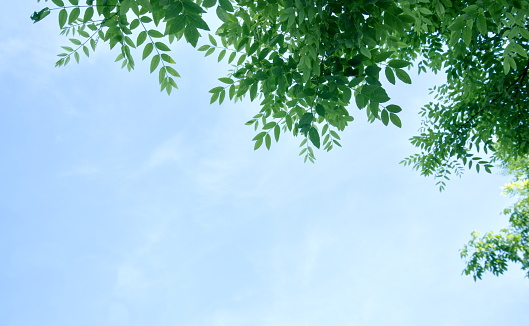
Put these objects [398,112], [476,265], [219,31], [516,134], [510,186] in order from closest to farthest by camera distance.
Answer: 1. [398,112]
2. [219,31]
3. [516,134]
4. [476,265]
5. [510,186]

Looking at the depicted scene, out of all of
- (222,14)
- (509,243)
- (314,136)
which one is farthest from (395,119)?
(509,243)

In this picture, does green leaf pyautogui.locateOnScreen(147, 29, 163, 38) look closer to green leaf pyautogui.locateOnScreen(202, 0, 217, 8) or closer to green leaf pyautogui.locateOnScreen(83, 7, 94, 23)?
green leaf pyautogui.locateOnScreen(83, 7, 94, 23)

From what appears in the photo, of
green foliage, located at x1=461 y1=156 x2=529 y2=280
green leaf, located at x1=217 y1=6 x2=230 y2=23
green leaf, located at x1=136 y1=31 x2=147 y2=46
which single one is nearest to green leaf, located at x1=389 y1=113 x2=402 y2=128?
green leaf, located at x1=217 y1=6 x2=230 y2=23

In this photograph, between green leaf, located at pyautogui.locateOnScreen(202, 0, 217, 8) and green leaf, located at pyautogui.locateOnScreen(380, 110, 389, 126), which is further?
green leaf, located at pyautogui.locateOnScreen(380, 110, 389, 126)

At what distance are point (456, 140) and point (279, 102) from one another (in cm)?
342

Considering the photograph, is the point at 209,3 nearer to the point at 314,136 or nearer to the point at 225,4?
the point at 225,4

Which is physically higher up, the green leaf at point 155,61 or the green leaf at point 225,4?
the green leaf at point 155,61

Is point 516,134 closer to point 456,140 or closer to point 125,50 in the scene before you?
point 456,140

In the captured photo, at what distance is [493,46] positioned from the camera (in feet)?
17.3

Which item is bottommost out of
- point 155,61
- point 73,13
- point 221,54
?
point 155,61

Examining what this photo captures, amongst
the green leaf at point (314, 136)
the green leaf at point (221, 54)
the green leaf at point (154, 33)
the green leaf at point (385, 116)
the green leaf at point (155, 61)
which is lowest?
the green leaf at point (314, 136)

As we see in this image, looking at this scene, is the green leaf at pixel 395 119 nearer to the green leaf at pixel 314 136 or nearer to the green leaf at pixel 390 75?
the green leaf at pixel 390 75

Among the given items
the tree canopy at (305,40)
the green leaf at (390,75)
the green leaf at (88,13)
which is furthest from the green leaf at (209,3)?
the green leaf at (390,75)

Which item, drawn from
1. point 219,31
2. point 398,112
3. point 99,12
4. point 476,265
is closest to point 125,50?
point 99,12
